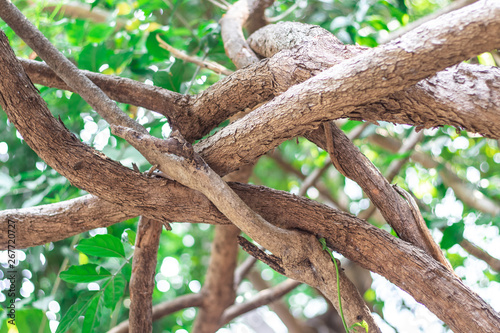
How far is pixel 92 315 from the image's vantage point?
112cm

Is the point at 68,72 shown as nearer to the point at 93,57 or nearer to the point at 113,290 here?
the point at 93,57

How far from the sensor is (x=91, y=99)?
0.94 m

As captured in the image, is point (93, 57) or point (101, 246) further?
point (93, 57)

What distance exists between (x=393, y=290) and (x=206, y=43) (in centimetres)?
154

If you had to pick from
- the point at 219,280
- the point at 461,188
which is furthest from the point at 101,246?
the point at 461,188

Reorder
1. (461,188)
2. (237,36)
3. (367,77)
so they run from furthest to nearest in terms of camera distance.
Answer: (461,188)
(237,36)
(367,77)

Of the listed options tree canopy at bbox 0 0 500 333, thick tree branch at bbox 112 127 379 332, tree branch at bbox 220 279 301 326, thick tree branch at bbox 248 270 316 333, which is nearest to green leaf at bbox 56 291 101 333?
tree canopy at bbox 0 0 500 333

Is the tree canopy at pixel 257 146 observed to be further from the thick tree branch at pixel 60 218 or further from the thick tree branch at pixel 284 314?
the thick tree branch at pixel 284 314

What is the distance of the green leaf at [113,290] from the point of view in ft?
3.84

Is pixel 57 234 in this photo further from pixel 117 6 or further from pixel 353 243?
pixel 117 6

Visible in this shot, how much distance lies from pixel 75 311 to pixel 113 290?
0.11 m

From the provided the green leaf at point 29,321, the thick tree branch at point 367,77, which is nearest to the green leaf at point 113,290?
the green leaf at point 29,321

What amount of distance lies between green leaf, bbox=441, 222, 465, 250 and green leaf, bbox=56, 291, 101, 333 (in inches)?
41.4

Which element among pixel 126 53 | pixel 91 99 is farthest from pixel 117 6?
pixel 91 99
